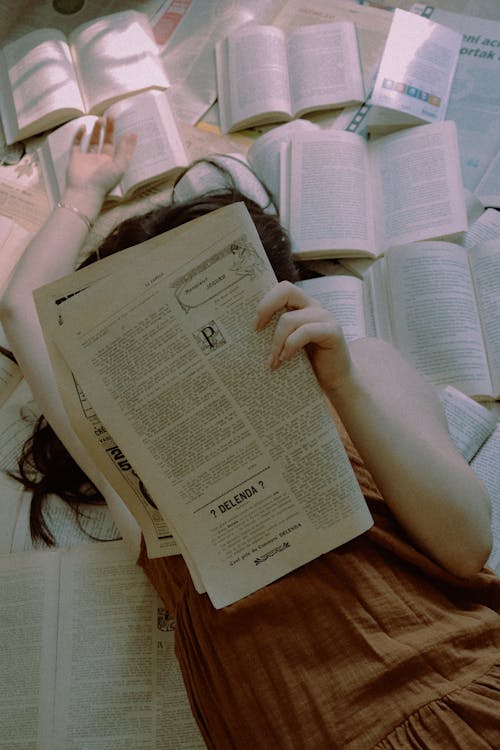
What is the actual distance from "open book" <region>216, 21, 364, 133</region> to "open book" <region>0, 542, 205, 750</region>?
87cm

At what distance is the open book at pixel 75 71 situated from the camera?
1338 millimetres

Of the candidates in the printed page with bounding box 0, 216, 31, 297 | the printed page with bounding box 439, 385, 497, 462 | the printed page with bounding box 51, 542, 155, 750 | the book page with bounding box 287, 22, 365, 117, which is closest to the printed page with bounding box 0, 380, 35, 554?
the printed page with bounding box 51, 542, 155, 750

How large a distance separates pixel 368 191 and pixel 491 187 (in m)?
0.23

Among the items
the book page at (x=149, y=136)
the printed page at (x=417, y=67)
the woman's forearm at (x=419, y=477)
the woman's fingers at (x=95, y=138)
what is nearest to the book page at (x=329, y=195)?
the printed page at (x=417, y=67)

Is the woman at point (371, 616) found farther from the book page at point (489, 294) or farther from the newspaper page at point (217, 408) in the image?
the book page at point (489, 294)

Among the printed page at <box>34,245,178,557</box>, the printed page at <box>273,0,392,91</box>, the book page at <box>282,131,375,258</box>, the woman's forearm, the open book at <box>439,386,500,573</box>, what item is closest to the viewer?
the printed page at <box>34,245,178,557</box>

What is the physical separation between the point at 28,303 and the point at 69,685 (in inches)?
20.7

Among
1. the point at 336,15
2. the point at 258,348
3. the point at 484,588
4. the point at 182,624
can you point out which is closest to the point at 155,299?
the point at 258,348

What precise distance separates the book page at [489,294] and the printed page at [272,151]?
0.37 m

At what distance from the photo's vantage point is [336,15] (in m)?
1.42

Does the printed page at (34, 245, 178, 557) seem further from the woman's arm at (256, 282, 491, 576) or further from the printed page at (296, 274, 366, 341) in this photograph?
the printed page at (296, 274, 366, 341)

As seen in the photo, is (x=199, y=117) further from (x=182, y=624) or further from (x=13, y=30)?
(x=182, y=624)

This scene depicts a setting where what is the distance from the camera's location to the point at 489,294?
1100 millimetres

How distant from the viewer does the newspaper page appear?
2.03ft
